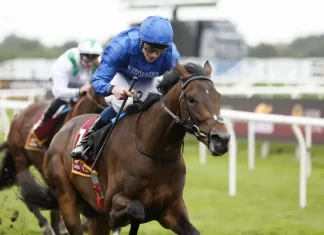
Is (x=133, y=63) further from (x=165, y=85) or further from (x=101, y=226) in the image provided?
(x=101, y=226)

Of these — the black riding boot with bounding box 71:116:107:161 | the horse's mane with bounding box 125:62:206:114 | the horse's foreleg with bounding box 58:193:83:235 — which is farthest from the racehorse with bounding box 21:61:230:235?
the horse's foreleg with bounding box 58:193:83:235

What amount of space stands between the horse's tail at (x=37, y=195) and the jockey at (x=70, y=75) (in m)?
1.32

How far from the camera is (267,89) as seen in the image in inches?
528

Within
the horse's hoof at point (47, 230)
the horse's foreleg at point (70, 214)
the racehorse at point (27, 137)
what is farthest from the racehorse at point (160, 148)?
the racehorse at point (27, 137)

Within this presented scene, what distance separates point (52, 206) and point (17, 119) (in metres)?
2.24

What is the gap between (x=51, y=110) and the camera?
23.6 ft

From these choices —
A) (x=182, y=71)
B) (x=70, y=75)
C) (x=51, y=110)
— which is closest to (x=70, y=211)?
(x=182, y=71)

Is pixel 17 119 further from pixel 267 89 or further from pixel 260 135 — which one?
pixel 267 89

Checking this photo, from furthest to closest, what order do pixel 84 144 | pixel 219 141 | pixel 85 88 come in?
pixel 85 88, pixel 84 144, pixel 219 141

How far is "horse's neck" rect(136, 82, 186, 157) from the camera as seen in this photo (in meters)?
4.39

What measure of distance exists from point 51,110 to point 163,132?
2.96 meters

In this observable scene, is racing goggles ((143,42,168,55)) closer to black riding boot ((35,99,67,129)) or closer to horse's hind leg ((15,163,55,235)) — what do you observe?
horse's hind leg ((15,163,55,235))

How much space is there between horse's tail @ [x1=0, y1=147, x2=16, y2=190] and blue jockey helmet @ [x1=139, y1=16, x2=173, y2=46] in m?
3.19

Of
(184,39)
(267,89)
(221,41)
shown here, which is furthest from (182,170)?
(221,41)
